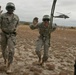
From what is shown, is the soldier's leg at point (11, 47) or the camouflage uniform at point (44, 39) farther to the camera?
the camouflage uniform at point (44, 39)

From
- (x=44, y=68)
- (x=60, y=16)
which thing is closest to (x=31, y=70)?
(x=44, y=68)

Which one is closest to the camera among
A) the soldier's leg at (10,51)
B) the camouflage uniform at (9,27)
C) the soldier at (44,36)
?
the soldier's leg at (10,51)

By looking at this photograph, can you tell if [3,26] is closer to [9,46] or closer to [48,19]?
[9,46]

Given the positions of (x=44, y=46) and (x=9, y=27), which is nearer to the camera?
(x=9, y=27)

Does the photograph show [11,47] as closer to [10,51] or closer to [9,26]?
[10,51]

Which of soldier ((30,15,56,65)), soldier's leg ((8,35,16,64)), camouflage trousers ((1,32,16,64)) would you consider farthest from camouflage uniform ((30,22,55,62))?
soldier's leg ((8,35,16,64))

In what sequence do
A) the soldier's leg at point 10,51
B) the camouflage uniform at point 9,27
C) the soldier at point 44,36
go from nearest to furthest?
the soldier's leg at point 10,51 → the camouflage uniform at point 9,27 → the soldier at point 44,36

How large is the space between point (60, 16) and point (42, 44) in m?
2.18

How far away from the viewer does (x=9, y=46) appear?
10172 millimetres

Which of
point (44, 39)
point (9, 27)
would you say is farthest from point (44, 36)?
point (9, 27)

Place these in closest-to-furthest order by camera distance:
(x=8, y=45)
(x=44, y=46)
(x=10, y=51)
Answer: (x=10, y=51), (x=8, y=45), (x=44, y=46)

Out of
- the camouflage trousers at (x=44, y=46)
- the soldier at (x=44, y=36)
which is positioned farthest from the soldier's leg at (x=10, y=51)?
the camouflage trousers at (x=44, y=46)

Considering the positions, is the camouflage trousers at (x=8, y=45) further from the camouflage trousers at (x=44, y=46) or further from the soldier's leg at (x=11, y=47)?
the camouflage trousers at (x=44, y=46)

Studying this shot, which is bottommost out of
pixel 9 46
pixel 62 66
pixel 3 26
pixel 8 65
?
pixel 62 66
